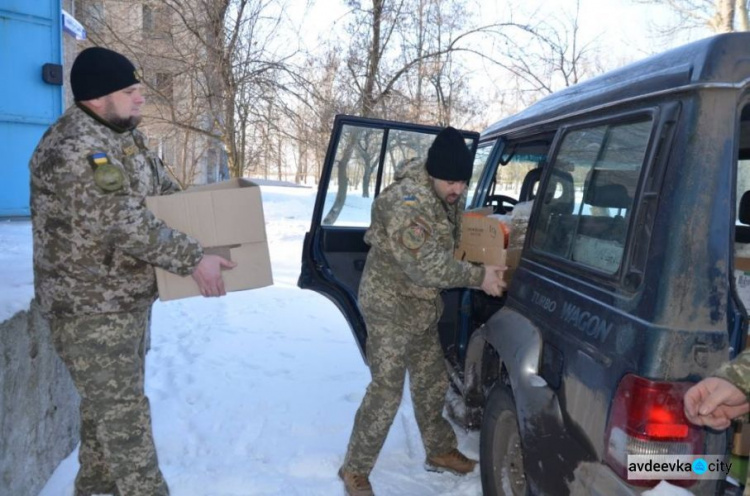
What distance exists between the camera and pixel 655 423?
152 cm

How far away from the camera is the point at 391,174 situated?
12.8 ft

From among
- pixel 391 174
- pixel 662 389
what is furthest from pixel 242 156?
pixel 662 389

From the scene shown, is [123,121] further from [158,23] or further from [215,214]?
[158,23]

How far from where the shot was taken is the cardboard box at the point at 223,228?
229 cm

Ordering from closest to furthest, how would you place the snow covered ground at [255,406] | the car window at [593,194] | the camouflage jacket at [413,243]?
the car window at [593,194], the camouflage jacket at [413,243], the snow covered ground at [255,406]

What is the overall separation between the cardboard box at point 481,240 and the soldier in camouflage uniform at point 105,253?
127 cm

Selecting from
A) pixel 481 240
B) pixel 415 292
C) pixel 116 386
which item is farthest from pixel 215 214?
pixel 481 240

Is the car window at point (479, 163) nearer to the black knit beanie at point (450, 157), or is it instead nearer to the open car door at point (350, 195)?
the open car door at point (350, 195)

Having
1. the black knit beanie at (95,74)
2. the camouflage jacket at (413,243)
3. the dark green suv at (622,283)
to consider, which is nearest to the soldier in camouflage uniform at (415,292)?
the camouflage jacket at (413,243)

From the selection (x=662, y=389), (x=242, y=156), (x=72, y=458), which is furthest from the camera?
(x=242, y=156)

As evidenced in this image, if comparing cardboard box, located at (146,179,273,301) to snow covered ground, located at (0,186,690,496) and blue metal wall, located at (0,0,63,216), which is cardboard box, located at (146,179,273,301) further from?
blue metal wall, located at (0,0,63,216)

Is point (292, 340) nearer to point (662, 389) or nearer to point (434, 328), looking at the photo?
point (434, 328)

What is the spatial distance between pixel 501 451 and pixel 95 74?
232cm

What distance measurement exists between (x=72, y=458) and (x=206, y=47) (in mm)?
8436
